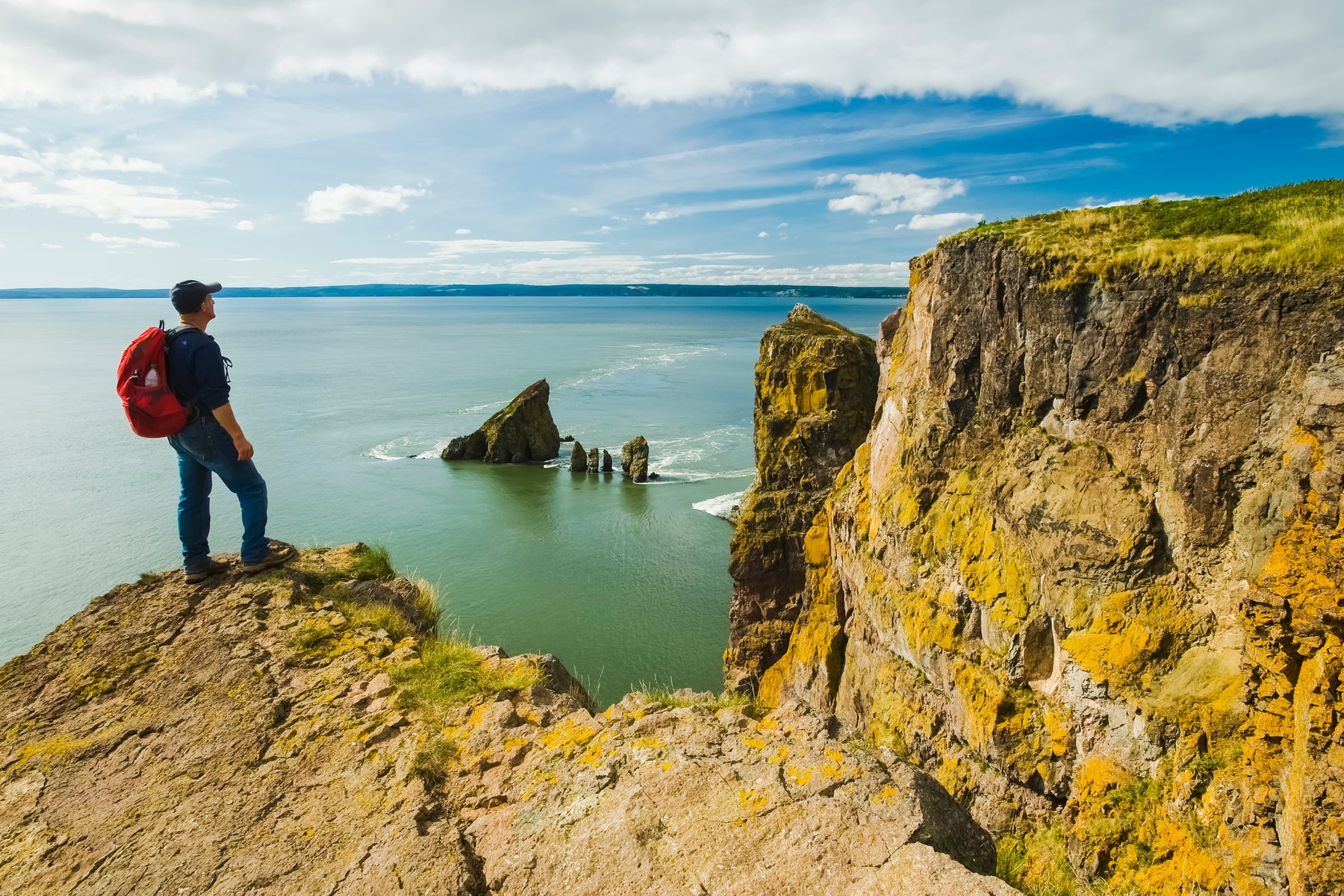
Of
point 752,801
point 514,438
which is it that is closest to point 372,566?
point 752,801

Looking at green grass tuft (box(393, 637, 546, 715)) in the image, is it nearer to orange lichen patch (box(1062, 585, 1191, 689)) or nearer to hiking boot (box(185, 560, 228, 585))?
hiking boot (box(185, 560, 228, 585))

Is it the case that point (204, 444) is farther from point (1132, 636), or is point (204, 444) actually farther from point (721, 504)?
point (721, 504)

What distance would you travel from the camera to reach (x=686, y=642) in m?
26.4

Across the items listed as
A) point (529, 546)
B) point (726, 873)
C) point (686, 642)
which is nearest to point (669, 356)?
point (529, 546)

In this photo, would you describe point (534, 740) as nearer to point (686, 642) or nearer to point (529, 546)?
point (686, 642)

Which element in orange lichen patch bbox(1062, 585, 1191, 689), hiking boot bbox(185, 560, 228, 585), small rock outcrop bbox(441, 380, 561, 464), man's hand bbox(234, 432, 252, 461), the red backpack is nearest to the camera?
the red backpack

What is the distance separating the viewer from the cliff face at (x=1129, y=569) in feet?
20.7

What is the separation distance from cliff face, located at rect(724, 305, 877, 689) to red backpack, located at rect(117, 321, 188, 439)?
665 inches

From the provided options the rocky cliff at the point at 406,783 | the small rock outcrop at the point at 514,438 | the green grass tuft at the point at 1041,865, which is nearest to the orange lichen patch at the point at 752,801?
the rocky cliff at the point at 406,783

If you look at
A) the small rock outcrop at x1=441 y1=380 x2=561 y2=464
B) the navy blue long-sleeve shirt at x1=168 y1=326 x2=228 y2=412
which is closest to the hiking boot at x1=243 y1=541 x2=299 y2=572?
the navy blue long-sleeve shirt at x1=168 y1=326 x2=228 y2=412

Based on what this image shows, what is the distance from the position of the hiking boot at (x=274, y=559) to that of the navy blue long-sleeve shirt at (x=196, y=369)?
1796 millimetres

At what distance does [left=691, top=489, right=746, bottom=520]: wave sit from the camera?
4184 centimetres

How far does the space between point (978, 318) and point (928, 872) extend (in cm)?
944

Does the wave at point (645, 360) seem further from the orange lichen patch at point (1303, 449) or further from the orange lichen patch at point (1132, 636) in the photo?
the orange lichen patch at point (1303, 449)
